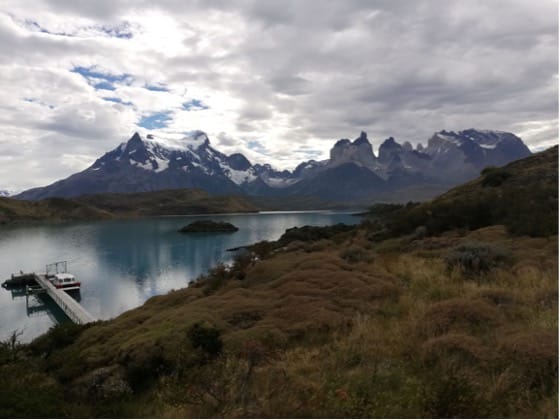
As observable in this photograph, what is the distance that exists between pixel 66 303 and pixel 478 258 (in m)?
44.2

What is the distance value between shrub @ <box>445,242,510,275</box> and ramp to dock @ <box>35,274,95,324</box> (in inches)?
1250

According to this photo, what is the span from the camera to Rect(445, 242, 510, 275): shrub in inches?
576

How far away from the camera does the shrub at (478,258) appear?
14633 millimetres

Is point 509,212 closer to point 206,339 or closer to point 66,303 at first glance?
point 206,339

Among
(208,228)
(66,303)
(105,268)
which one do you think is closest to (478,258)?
(66,303)

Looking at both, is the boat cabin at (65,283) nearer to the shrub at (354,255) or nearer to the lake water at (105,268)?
the lake water at (105,268)

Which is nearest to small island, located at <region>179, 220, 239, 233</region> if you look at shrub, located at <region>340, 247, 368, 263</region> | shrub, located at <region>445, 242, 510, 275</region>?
shrub, located at <region>340, 247, 368, 263</region>

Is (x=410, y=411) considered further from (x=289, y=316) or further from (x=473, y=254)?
(x=473, y=254)

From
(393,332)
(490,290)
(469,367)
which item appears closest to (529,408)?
(469,367)

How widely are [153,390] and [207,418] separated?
270 centimetres

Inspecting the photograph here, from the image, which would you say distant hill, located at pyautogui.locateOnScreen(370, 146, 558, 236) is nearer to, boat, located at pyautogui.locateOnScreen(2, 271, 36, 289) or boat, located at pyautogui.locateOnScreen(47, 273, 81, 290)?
boat, located at pyautogui.locateOnScreen(47, 273, 81, 290)

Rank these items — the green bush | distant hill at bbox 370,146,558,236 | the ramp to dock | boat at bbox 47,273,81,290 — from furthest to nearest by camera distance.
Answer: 1. boat at bbox 47,273,81,290
2. the ramp to dock
3. distant hill at bbox 370,146,558,236
4. the green bush

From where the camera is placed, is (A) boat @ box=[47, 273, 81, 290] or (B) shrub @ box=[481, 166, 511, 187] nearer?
(B) shrub @ box=[481, 166, 511, 187]

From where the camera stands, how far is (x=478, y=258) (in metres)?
14.8
